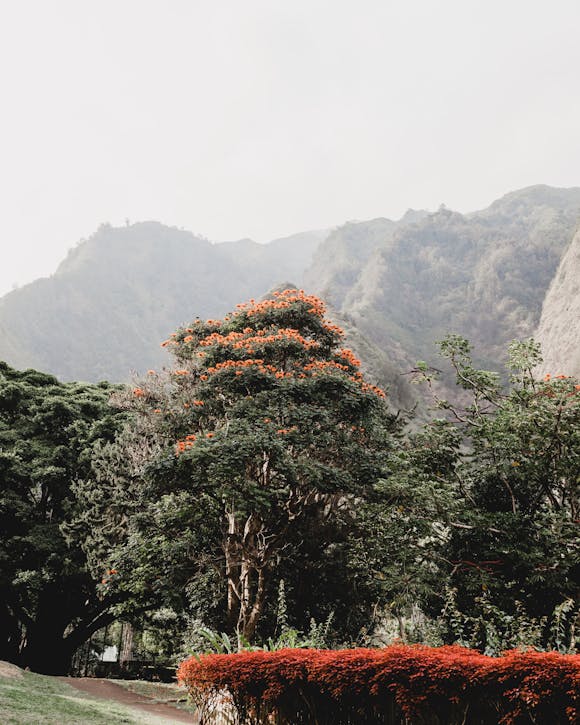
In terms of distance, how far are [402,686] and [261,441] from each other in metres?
5.83

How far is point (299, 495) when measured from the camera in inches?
456

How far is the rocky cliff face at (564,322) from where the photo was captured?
3553 cm

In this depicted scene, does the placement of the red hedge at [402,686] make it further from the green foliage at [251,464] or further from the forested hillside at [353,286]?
the forested hillside at [353,286]

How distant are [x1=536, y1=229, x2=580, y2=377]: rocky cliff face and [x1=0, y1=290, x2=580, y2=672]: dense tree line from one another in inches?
895

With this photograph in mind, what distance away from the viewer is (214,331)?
44.9ft

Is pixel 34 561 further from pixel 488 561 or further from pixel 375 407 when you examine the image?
pixel 488 561

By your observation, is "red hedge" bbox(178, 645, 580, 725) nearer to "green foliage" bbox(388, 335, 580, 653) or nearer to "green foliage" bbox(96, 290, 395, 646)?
"green foliage" bbox(96, 290, 395, 646)

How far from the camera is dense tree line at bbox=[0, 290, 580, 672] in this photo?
31.9 feet

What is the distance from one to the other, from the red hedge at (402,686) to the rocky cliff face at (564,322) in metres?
30.3

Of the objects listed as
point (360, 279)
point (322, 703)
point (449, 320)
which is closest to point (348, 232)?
point (360, 279)

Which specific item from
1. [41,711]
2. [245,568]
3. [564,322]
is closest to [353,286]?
[564,322]

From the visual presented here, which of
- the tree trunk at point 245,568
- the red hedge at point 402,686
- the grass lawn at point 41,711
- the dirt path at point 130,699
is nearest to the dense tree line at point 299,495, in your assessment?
the tree trunk at point 245,568

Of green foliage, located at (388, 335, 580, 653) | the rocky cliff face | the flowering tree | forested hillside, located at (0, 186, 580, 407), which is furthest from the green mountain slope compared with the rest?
green foliage, located at (388, 335, 580, 653)

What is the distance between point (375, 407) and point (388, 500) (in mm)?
1770
